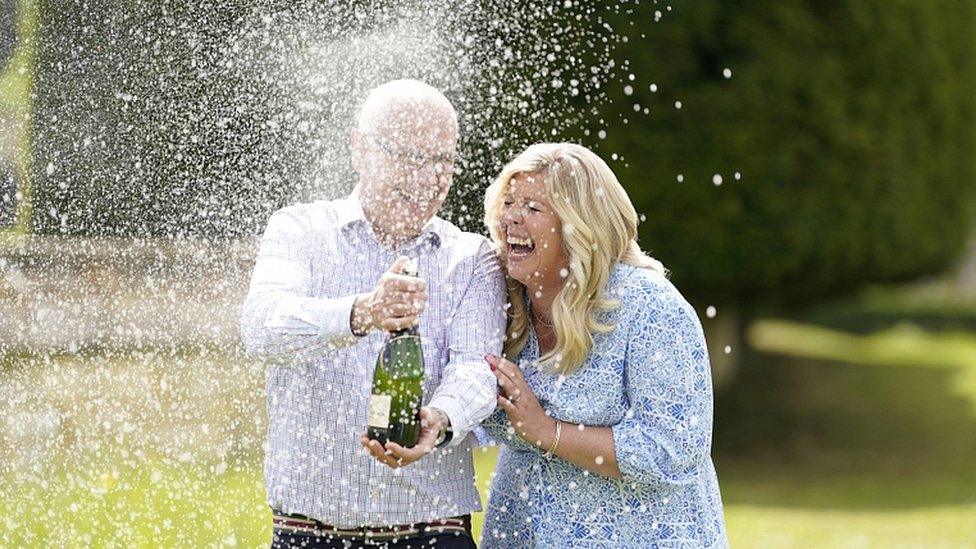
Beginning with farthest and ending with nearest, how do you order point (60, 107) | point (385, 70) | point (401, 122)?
point (60, 107) → point (385, 70) → point (401, 122)

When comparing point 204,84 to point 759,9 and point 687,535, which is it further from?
point 687,535

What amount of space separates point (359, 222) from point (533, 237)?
0.48m

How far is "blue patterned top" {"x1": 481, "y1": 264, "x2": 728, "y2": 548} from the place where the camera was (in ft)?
12.6

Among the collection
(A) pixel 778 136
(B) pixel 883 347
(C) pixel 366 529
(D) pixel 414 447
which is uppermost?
(B) pixel 883 347

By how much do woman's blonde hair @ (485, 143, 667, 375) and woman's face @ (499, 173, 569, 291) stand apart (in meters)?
0.03

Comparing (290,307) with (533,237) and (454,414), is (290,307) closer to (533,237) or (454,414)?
(454,414)

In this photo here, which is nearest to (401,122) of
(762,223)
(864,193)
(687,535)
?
(687,535)

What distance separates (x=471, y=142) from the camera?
10000mm

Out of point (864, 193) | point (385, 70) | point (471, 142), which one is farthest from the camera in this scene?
point (864, 193)

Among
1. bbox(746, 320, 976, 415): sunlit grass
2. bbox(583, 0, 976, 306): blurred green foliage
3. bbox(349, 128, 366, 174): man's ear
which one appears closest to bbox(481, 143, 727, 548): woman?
bbox(349, 128, 366, 174): man's ear

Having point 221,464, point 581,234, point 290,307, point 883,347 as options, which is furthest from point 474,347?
point 883,347

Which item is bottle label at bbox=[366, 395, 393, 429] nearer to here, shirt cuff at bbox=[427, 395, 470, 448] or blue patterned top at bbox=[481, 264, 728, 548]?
shirt cuff at bbox=[427, 395, 470, 448]

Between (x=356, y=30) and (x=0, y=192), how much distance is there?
3795 mm

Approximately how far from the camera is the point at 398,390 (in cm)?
369
